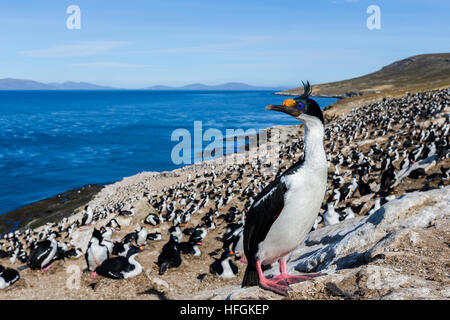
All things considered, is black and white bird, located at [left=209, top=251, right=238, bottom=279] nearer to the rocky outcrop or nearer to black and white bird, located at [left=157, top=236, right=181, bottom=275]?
black and white bird, located at [left=157, top=236, right=181, bottom=275]

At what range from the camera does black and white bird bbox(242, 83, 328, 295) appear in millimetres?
4641

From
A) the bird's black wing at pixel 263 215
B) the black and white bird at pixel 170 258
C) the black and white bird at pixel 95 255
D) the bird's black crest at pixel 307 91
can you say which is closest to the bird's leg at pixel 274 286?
the bird's black wing at pixel 263 215

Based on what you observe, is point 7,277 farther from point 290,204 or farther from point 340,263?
point 290,204

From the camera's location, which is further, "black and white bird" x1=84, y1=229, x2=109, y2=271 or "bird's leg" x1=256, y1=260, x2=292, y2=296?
"black and white bird" x1=84, y1=229, x2=109, y2=271

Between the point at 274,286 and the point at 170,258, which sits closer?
the point at 274,286

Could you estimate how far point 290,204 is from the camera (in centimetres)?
470

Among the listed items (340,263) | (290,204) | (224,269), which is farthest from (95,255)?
(290,204)

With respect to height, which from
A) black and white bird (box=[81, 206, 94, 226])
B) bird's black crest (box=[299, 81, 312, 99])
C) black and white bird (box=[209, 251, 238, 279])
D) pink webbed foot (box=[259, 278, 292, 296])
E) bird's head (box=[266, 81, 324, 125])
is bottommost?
black and white bird (box=[81, 206, 94, 226])

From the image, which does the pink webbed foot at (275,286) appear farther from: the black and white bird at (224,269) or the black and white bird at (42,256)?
the black and white bird at (42,256)

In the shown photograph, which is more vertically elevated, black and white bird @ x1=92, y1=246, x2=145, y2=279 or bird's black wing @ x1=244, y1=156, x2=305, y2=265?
bird's black wing @ x1=244, y1=156, x2=305, y2=265

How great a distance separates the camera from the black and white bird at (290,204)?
4641mm

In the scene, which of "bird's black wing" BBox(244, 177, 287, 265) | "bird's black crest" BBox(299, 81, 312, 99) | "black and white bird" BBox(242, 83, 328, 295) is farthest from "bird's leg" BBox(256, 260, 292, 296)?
"bird's black crest" BBox(299, 81, 312, 99)

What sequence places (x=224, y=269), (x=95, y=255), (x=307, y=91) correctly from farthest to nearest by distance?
(x=95, y=255) → (x=224, y=269) → (x=307, y=91)
